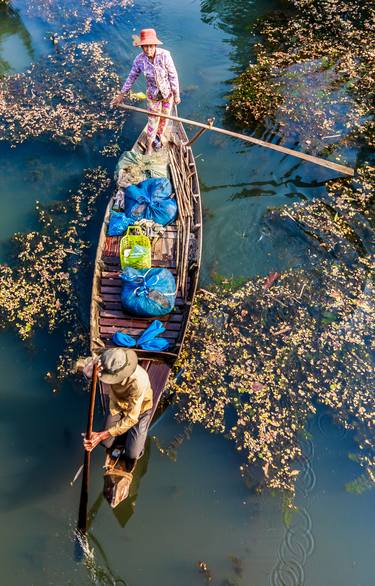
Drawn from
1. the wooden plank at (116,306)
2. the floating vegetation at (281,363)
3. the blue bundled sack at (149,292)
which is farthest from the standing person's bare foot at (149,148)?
the wooden plank at (116,306)

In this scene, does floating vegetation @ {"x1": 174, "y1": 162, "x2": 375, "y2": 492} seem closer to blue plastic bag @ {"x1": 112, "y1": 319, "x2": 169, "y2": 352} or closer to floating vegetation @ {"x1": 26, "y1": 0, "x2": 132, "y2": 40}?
blue plastic bag @ {"x1": 112, "y1": 319, "x2": 169, "y2": 352}

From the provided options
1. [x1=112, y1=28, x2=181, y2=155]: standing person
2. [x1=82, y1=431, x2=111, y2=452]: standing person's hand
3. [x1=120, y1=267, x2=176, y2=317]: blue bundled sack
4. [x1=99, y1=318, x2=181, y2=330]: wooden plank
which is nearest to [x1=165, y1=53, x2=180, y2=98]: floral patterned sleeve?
[x1=112, y1=28, x2=181, y2=155]: standing person

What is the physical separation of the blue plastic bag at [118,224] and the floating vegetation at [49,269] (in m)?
0.90

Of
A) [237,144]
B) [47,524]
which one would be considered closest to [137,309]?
[47,524]

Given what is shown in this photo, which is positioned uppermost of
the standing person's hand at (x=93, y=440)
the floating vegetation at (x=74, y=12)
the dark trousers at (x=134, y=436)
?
the floating vegetation at (x=74, y=12)

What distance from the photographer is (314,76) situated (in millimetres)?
11141

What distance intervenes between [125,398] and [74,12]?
1416 cm

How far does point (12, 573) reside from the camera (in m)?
5.02

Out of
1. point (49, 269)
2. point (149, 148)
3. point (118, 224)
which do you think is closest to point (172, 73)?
point (149, 148)

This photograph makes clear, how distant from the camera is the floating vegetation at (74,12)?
1332 centimetres

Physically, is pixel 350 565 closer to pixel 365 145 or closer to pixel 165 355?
pixel 165 355

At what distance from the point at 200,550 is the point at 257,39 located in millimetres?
12884

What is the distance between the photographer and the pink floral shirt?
732 cm

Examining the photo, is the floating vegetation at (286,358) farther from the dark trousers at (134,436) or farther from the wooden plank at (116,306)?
the dark trousers at (134,436)
